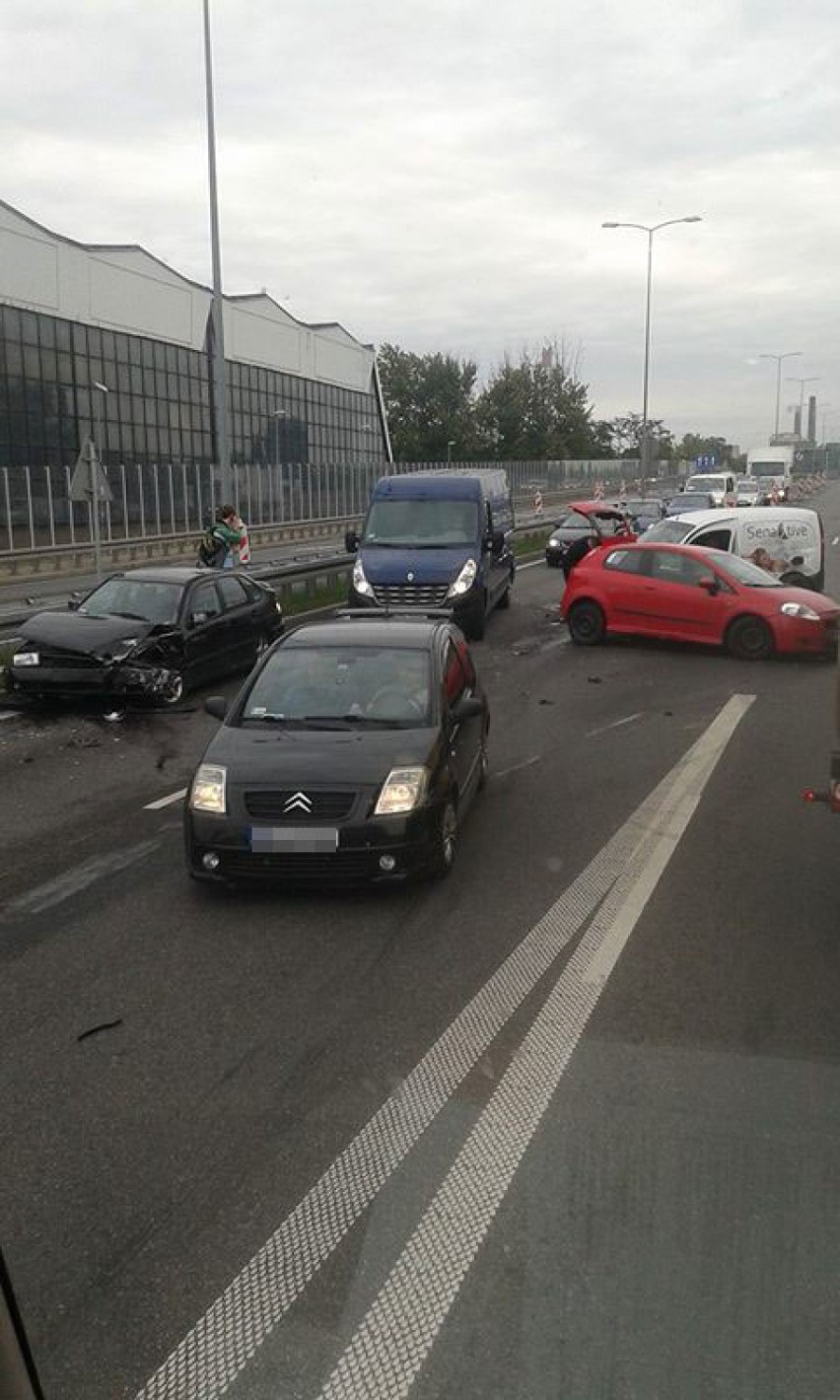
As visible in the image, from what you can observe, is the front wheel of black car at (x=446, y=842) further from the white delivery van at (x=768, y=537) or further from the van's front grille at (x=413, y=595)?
the white delivery van at (x=768, y=537)

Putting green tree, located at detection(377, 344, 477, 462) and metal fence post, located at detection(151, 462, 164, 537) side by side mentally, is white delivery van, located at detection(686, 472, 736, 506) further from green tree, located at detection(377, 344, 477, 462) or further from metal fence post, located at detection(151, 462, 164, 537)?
green tree, located at detection(377, 344, 477, 462)

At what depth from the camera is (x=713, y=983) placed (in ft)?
18.4

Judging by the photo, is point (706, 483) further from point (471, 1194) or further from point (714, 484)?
point (471, 1194)

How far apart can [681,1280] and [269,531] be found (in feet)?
129

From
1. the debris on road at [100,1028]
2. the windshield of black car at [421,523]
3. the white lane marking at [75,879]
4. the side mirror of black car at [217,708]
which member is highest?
the windshield of black car at [421,523]

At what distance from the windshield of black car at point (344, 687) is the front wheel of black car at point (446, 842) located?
60 centimetres

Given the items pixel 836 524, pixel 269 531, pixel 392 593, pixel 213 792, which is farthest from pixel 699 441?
pixel 213 792

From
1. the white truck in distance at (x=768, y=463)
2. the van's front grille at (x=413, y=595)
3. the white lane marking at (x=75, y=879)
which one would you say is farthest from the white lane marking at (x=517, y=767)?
the white truck in distance at (x=768, y=463)

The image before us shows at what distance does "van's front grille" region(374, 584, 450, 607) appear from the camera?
18.1 meters

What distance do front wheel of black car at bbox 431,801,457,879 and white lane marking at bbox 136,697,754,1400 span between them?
2.74ft

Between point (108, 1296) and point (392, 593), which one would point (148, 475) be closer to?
point (392, 593)

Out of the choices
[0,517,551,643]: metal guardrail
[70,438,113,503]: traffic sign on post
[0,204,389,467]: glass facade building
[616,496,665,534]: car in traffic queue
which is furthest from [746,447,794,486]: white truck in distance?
[70,438,113,503]: traffic sign on post

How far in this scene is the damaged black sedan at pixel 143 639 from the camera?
12.7m

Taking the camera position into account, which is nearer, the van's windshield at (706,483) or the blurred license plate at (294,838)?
the blurred license plate at (294,838)
